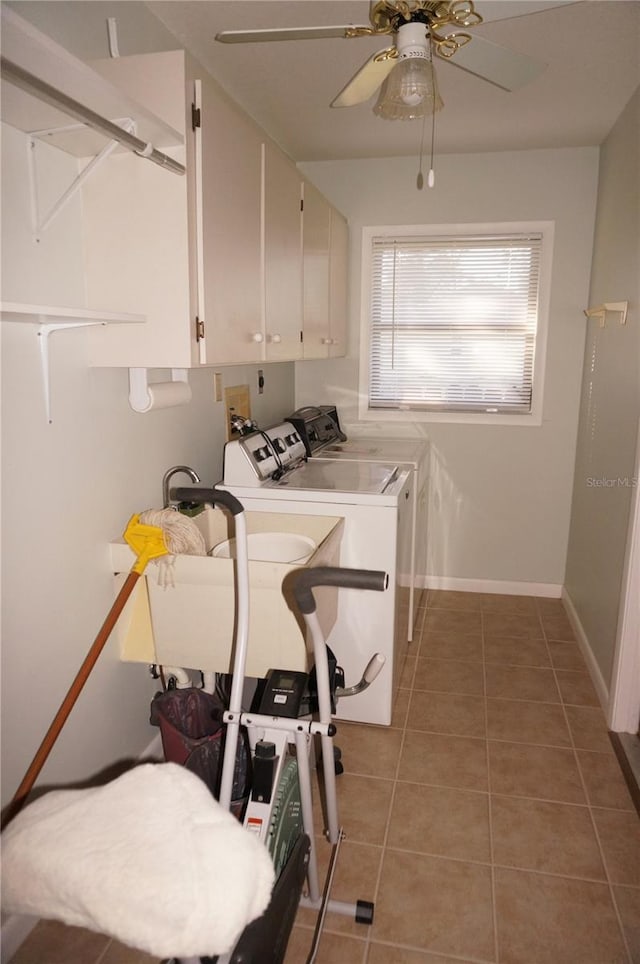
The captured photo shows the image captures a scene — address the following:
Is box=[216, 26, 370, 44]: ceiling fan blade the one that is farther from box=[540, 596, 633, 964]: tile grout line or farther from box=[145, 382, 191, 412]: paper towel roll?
box=[540, 596, 633, 964]: tile grout line

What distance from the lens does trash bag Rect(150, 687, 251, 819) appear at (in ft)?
5.65

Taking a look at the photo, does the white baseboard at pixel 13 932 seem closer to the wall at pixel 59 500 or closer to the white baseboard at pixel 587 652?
the wall at pixel 59 500

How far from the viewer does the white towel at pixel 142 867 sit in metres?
0.82

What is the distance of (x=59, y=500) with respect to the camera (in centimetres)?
158

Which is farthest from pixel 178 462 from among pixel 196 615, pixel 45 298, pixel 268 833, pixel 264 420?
pixel 268 833

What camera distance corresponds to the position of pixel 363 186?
11.4 feet

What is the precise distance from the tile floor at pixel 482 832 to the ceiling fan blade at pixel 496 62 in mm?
2189

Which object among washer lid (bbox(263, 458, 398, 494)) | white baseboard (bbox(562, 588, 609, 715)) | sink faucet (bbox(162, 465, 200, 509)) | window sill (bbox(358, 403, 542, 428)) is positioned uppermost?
window sill (bbox(358, 403, 542, 428))

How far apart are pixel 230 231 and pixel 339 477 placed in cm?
109

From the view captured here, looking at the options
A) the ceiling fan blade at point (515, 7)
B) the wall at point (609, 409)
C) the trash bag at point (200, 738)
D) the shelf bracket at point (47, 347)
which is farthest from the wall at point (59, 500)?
the wall at point (609, 409)

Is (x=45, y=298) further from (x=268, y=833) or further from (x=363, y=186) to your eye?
(x=363, y=186)

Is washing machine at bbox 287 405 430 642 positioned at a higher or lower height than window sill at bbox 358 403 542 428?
lower

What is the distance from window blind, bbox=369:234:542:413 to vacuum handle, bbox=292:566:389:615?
252 centimetres

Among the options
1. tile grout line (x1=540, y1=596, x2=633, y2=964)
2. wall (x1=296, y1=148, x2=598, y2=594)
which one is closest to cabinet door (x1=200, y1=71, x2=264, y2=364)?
wall (x1=296, y1=148, x2=598, y2=594)
